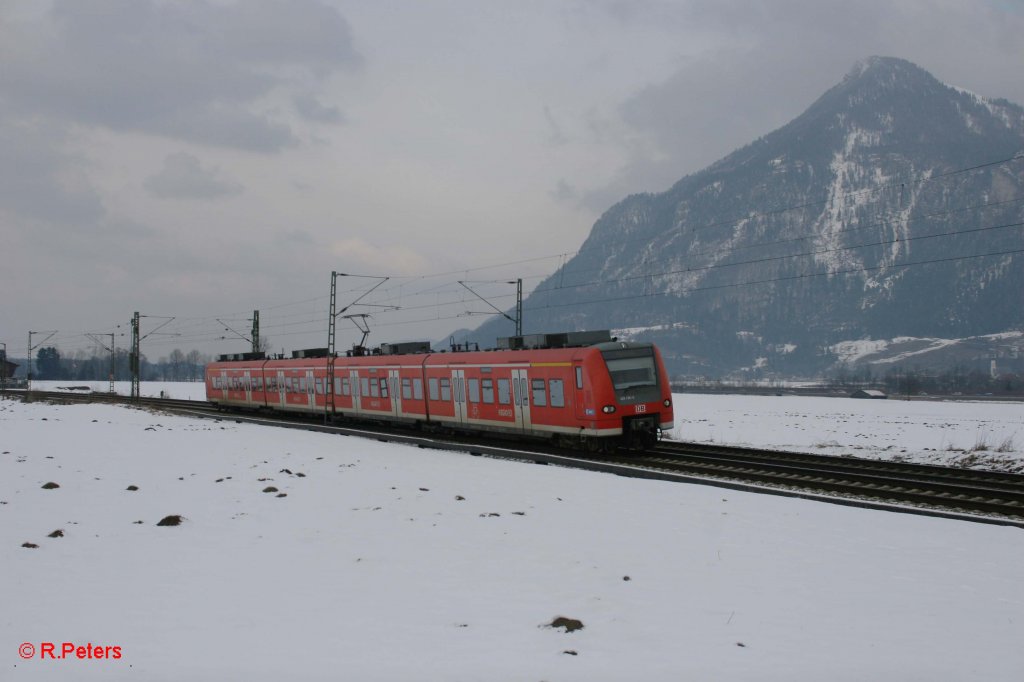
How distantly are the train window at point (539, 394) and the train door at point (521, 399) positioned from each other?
489mm

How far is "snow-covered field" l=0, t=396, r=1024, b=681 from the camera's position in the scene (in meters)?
7.09

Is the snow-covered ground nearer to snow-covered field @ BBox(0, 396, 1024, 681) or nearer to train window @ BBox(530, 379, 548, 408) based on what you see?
train window @ BBox(530, 379, 548, 408)

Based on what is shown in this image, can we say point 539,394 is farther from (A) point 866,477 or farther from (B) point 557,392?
(A) point 866,477

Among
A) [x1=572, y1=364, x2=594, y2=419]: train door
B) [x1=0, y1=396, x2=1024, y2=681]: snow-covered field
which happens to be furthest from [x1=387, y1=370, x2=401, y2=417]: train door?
[x1=0, y1=396, x2=1024, y2=681]: snow-covered field

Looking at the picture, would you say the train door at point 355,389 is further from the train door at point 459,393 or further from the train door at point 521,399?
the train door at point 521,399

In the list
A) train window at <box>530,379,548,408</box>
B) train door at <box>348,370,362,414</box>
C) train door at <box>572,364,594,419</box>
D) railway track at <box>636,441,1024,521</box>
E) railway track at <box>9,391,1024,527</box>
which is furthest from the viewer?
train door at <box>348,370,362,414</box>

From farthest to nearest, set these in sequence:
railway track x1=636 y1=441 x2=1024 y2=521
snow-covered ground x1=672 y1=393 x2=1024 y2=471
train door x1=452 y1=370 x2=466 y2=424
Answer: train door x1=452 y1=370 x2=466 y2=424 → snow-covered ground x1=672 y1=393 x2=1024 y2=471 → railway track x1=636 y1=441 x2=1024 y2=521

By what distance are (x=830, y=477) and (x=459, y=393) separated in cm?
1528

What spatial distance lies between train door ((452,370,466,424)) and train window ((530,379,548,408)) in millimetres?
4803

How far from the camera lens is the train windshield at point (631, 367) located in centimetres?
2448

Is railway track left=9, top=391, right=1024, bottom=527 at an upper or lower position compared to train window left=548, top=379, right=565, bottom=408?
lower

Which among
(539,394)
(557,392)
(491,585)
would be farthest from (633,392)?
(491,585)

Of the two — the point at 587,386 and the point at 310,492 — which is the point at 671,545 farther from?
the point at 587,386

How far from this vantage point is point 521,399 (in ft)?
90.7
